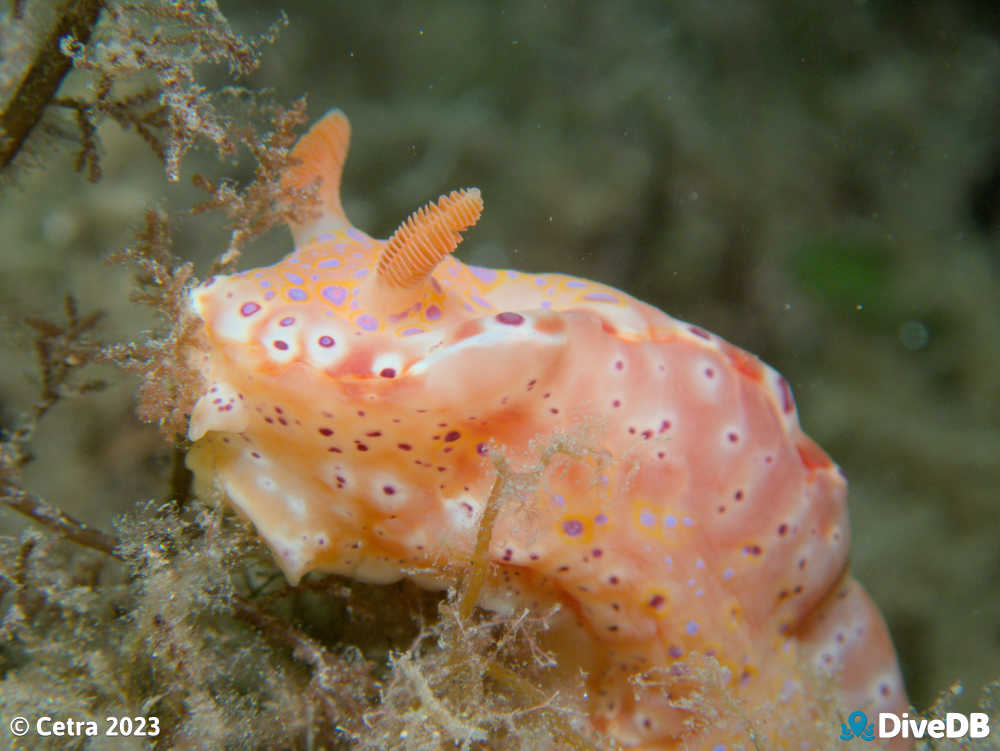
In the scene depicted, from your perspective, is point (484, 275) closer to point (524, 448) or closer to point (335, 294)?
point (335, 294)

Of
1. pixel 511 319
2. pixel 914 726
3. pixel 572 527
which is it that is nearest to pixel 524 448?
pixel 572 527

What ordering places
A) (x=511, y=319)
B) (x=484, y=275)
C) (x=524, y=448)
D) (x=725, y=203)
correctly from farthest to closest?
(x=725, y=203) → (x=484, y=275) → (x=524, y=448) → (x=511, y=319)

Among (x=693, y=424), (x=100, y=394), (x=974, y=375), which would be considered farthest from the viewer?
(x=974, y=375)

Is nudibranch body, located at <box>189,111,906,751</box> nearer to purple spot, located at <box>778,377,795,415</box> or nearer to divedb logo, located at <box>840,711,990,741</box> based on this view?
purple spot, located at <box>778,377,795,415</box>

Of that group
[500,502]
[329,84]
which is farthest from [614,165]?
[500,502]

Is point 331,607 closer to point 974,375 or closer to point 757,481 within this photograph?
point 757,481
